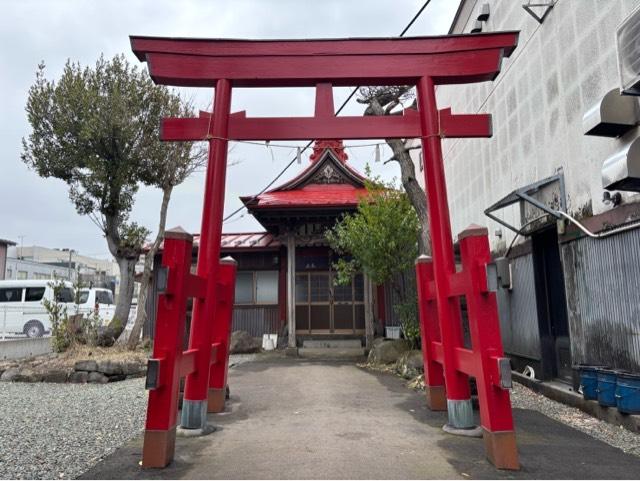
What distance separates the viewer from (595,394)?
546cm

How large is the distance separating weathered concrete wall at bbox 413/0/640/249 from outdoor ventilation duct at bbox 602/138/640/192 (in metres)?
0.37

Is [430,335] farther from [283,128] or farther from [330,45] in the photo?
[330,45]

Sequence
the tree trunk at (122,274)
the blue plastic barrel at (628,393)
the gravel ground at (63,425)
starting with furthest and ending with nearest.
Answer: the tree trunk at (122,274), the blue plastic barrel at (628,393), the gravel ground at (63,425)

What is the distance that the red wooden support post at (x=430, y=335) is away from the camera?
18.9ft

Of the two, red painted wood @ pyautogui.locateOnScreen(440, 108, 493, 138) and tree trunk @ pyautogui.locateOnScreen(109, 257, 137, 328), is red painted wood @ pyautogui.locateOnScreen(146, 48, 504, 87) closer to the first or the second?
red painted wood @ pyautogui.locateOnScreen(440, 108, 493, 138)

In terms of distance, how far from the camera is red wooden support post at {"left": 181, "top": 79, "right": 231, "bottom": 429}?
471 centimetres

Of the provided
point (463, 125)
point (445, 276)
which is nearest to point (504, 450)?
point (445, 276)

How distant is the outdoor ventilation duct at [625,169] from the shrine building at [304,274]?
815 centimetres

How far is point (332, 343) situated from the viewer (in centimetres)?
1327

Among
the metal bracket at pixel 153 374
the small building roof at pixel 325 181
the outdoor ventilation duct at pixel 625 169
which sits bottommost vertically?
the metal bracket at pixel 153 374

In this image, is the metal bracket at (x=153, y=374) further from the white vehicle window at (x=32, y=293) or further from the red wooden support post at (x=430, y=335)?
the white vehicle window at (x=32, y=293)

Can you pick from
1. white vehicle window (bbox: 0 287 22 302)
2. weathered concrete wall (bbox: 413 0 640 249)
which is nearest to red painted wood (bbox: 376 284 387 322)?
weathered concrete wall (bbox: 413 0 640 249)

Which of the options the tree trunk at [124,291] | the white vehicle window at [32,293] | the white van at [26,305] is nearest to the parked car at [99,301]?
the white van at [26,305]

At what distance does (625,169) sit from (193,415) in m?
5.05
